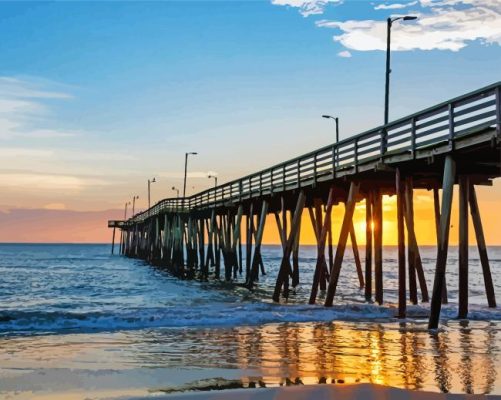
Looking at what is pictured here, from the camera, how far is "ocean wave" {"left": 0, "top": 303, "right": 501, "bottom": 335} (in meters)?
17.7

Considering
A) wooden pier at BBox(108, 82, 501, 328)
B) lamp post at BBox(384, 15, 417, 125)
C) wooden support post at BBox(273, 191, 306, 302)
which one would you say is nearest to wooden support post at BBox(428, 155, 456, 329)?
wooden pier at BBox(108, 82, 501, 328)

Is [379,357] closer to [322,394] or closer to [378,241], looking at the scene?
[322,394]

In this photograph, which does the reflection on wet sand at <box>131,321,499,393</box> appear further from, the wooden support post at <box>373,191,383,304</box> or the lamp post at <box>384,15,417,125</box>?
the lamp post at <box>384,15,417,125</box>

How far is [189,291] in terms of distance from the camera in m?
33.1

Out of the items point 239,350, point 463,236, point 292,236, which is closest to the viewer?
point 239,350

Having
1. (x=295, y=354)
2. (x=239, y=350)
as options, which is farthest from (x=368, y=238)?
(x=295, y=354)

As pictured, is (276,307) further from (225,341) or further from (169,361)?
(169,361)

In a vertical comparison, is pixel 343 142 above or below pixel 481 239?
above

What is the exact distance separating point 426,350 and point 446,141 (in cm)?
489

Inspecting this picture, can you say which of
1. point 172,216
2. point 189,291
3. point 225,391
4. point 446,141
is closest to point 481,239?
point 446,141

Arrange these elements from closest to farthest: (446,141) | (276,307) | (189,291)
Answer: (446,141) → (276,307) → (189,291)

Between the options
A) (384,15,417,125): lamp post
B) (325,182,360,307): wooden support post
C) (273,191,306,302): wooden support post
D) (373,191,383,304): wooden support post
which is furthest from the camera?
(273,191,306,302): wooden support post

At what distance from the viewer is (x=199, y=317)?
738 inches

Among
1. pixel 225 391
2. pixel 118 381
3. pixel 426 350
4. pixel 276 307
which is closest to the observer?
pixel 225 391
